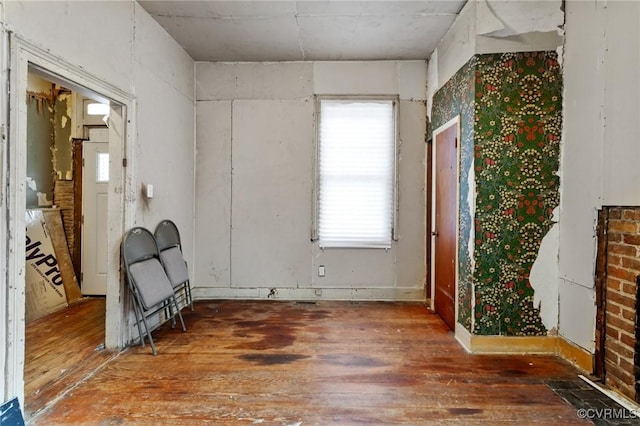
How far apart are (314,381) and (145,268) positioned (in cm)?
173

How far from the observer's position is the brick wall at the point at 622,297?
7.54ft

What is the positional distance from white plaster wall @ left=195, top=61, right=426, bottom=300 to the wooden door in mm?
485

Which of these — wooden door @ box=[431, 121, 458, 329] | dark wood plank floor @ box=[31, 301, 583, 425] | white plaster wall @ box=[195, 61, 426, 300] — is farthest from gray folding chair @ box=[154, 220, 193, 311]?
wooden door @ box=[431, 121, 458, 329]

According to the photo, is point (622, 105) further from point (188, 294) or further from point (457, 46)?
Result: point (188, 294)

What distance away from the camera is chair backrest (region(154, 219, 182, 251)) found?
11.8 feet

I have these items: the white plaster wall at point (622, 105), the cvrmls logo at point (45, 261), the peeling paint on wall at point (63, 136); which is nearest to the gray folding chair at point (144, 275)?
the cvrmls logo at point (45, 261)

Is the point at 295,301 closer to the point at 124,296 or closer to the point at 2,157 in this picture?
the point at 124,296

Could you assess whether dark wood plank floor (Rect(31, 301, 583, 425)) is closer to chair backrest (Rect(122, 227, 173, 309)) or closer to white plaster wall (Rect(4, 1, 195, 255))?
chair backrest (Rect(122, 227, 173, 309))

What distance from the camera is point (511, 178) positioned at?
9.84ft

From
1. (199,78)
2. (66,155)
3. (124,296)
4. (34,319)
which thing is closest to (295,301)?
(124,296)

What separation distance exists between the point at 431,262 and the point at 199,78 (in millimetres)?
3739

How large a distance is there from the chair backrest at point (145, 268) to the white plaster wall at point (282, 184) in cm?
133

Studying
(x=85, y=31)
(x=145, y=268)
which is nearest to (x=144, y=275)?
(x=145, y=268)

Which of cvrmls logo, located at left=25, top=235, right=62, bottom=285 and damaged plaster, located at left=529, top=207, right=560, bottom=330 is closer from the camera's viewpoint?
damaged plaster, located at left=529, top=207, right=560, bottom=330
